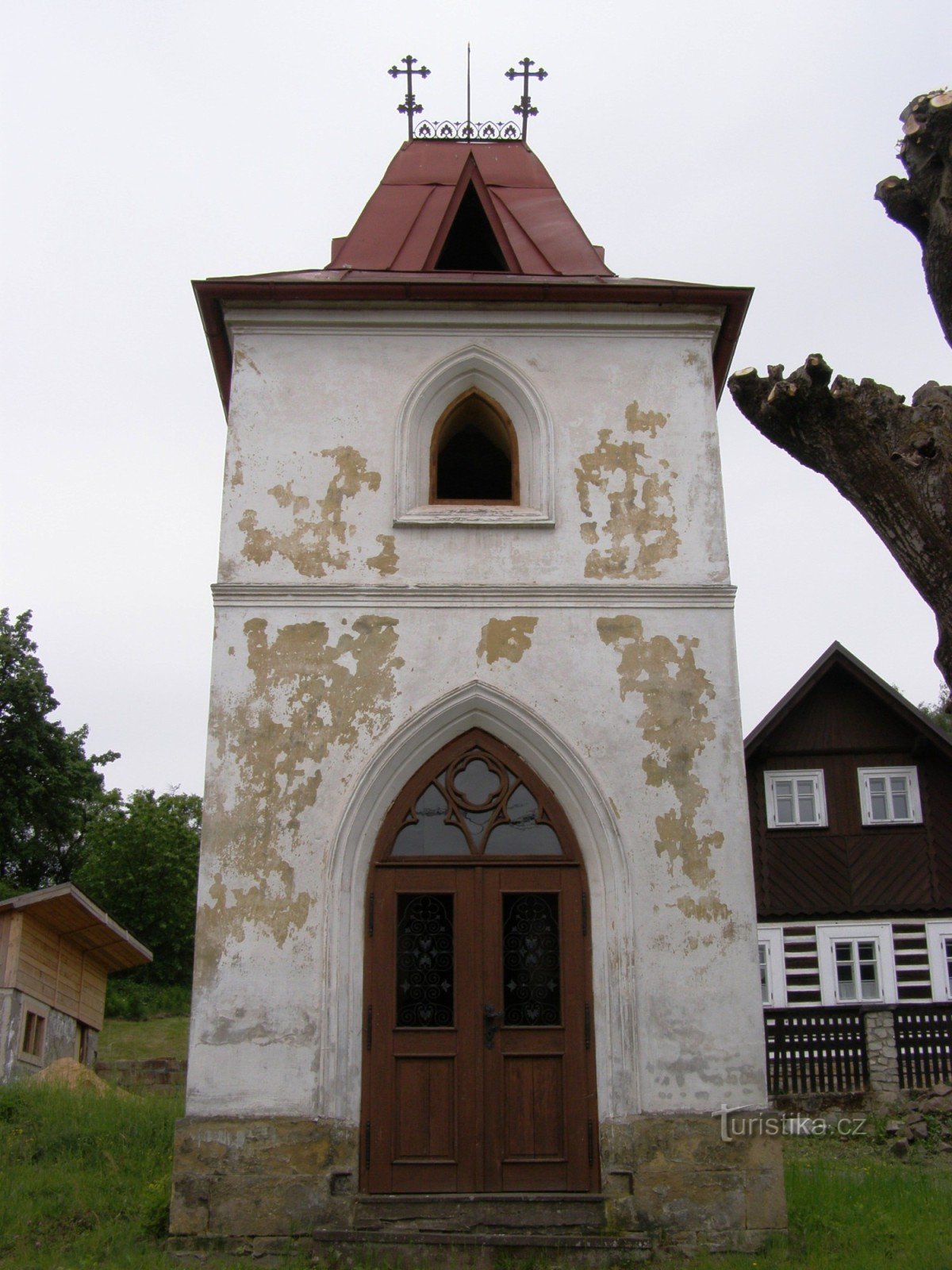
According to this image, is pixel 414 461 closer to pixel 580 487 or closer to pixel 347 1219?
pixel 580 487

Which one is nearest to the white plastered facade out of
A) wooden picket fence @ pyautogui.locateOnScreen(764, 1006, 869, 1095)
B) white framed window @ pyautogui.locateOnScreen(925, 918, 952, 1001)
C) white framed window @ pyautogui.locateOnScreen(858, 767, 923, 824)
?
wooden picket fence @ pyautogui.locateOnScreen(764, 1006, 869, 1095)

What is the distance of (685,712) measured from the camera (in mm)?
9578

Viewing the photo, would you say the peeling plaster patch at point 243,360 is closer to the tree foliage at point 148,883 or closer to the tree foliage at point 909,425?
the tree foliage at point 909,425

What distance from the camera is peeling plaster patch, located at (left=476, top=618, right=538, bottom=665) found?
9.70 meters

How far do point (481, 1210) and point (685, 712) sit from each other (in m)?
3.73

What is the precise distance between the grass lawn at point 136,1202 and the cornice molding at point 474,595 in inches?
167

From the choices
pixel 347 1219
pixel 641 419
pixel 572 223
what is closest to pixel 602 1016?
pixel 347 1219

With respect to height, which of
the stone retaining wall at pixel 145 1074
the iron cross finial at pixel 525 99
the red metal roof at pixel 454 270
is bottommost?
the stone retaining wall at pixel 145 1074

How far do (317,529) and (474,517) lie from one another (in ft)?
4.09

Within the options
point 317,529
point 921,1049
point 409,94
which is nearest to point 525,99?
point 409,94

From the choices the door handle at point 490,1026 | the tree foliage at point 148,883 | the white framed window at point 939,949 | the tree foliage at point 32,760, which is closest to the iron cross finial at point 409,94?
the door handle at point 490,1026

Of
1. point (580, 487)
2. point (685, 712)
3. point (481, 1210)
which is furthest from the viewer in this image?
point (580, 487)

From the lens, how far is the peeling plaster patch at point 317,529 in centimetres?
993

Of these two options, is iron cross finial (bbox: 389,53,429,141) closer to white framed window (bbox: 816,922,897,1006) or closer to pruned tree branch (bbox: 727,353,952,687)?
pruned tree branch (bbox: 727,353,952,687)
